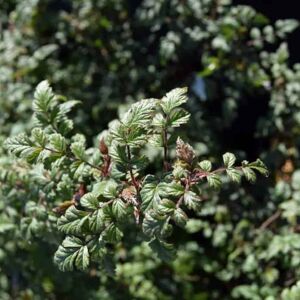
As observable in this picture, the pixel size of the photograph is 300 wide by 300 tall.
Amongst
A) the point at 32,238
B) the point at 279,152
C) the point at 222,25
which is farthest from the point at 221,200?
the point at 32,238

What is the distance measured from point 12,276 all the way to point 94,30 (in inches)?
46.1

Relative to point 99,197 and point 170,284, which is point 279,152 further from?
point 99,197

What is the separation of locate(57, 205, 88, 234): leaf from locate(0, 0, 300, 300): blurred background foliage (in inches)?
26.4

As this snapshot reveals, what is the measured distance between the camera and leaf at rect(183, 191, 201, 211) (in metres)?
1.50

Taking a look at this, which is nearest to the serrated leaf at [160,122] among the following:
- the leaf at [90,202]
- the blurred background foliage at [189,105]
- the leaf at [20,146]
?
the leaf at [90,202]

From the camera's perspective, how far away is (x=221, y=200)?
8.87 feet

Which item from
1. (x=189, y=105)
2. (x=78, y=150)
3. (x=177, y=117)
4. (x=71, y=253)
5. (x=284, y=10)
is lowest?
(x=189, y=105)

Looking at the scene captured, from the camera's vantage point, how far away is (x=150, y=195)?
60.1 inches

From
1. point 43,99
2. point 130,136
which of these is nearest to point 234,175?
point 130,136

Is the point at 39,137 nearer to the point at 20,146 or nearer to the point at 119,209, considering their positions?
the point at 20,146

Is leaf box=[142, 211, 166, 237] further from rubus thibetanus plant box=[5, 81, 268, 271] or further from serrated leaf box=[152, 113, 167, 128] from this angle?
serrated leaf box=[152, 113, 167, 128]

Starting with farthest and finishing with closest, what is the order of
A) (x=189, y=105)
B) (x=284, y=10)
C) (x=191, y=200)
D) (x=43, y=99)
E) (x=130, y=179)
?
(x=284, y=10) < (x=189, y=105) < (x=43, y=99) < (x=130, y=179) < (x=191, y=200)

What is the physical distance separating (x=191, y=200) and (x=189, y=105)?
1.34 metres

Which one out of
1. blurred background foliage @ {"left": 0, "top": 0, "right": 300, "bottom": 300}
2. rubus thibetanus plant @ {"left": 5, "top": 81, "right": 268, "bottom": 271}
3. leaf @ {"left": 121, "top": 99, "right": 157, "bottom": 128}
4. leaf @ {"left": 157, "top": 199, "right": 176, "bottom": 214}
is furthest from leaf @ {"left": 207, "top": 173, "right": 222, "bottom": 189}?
blurred background foliage @ {"left": 0, "top": 0, "right": 300, "bottom": 300}
